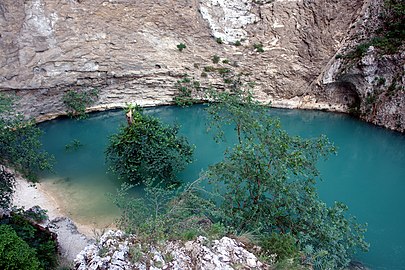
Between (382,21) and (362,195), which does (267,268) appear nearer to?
(362,195)

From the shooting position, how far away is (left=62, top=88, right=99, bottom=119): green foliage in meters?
17.7

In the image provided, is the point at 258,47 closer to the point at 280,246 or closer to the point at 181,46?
the point at 181,46

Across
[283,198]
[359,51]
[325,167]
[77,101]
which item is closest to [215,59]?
[359,51]

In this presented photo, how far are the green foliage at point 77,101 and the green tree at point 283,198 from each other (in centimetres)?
1235

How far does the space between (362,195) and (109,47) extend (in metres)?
14.2

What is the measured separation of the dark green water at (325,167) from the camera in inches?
385

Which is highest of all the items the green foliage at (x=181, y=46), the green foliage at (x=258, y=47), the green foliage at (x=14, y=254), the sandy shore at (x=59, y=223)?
the green foliage at (x=258, y=47)

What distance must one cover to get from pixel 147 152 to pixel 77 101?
899 centimetres

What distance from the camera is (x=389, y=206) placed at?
1064cm

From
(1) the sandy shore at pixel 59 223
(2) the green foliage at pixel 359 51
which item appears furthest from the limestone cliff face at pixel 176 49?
(1) the sandy shore at pixel 59 223

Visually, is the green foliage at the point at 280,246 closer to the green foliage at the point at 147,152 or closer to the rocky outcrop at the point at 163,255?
the rocky outcrop at the point at 163,255

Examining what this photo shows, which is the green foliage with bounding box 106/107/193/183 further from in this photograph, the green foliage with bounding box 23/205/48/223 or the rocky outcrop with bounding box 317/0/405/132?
the rocky outcrop with bounding box 317/0/405/132

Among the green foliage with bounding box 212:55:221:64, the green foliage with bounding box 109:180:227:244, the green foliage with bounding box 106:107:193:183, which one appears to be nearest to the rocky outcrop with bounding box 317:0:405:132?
the green foliage with bounding box 212:55:221:64

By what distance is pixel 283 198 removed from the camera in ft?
22.8
